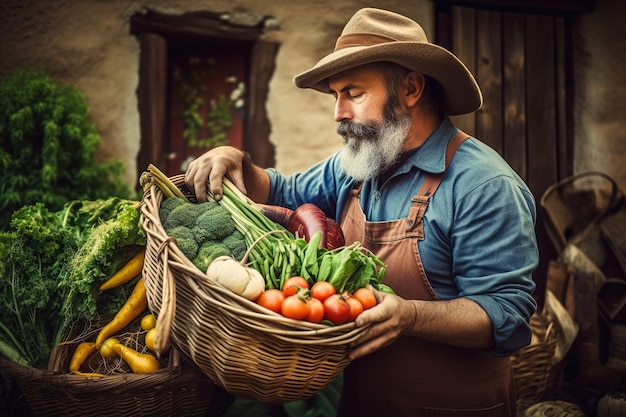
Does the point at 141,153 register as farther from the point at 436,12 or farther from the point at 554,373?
the point at 554,373

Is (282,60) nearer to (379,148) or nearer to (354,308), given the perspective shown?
(379,148)

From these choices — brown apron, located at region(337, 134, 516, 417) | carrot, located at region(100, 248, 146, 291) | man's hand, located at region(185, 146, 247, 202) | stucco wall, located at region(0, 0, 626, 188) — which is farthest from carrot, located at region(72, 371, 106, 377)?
stucco wall, located at region(0, 0, 626, 188)

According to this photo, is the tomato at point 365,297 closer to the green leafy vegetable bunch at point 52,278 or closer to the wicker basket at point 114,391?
the wicker basket at point 114,391

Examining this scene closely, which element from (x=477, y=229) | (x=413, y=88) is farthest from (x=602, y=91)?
(x=477, y=229)

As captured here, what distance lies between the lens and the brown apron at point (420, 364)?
2152 mm

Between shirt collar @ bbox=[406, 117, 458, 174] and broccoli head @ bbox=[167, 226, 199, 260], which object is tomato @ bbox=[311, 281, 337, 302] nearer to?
broccoli head @ bbox=[167, 226, 199, 260]

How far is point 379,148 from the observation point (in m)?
2.33

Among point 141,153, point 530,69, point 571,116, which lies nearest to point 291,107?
point 141,153

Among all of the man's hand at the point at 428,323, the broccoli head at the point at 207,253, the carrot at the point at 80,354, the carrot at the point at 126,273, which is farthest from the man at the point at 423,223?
the carrot at the point at 80,354

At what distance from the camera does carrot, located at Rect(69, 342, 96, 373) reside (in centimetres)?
Answer: 224

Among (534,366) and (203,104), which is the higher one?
(203,104)

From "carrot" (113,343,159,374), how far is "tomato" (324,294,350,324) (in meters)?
0.93

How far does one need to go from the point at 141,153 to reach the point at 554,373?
3.75 m

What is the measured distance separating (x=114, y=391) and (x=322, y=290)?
36.7 inches
